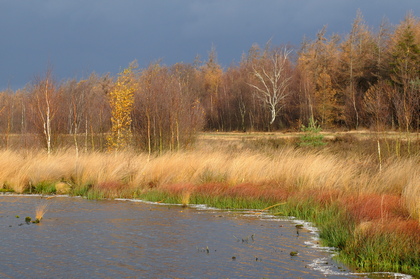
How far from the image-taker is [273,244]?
27.0 feet

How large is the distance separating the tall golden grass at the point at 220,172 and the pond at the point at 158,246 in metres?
2.32

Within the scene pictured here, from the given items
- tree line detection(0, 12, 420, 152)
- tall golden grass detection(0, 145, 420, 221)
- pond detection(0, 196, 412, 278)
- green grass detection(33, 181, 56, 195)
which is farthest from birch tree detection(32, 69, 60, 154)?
pond detection(0, 196, 412, 278)

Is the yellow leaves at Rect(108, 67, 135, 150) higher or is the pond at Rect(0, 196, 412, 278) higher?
the yellow leaves at Rect(108, 67, 135, 150)

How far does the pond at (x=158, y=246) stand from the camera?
21.8 feet

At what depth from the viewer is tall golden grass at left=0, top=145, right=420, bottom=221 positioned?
39.9 feet

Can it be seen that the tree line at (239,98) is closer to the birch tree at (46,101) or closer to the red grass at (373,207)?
the birch tree at (46,101)

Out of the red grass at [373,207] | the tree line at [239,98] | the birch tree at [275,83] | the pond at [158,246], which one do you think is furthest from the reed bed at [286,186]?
the birch tree at [275,83]

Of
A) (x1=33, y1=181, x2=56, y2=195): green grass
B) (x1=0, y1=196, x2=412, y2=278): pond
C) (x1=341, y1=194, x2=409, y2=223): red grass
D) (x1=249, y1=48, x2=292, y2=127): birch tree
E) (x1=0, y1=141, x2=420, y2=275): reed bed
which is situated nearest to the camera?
(x1=0, y1=196, x2=412, y2=278): pond

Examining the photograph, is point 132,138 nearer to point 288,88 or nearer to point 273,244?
point 273,244

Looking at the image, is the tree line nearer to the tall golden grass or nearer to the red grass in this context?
the tall golden grass

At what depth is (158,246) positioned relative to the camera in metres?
8.15

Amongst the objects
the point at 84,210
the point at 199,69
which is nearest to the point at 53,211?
the point at 84,210

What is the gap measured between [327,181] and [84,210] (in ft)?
20.0

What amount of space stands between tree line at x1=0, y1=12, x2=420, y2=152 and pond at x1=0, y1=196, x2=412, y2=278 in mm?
8691
